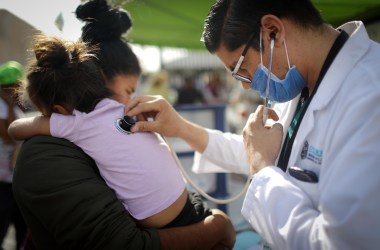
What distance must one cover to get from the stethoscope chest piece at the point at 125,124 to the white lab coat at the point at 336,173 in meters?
0.53

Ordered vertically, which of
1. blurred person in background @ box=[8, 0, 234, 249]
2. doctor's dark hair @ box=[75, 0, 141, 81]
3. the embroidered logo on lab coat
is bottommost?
blurred person in background @ box=[8, 0, 234, 249]

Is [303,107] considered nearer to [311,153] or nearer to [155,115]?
[311,153]

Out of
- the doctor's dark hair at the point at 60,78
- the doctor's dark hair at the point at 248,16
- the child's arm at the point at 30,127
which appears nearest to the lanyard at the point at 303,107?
the doctor's dark hair at the point at 248,16

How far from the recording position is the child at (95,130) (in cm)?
128

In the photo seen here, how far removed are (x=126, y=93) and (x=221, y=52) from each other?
0.54m

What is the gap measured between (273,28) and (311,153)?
1.61 feet

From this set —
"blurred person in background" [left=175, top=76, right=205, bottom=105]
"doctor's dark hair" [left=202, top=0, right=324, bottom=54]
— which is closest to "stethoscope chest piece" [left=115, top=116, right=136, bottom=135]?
"doctor's dark hair" [left=202, top=0, right=324, bottom=54]

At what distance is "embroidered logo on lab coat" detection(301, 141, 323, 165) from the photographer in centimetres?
119

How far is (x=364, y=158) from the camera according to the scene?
0.98 m

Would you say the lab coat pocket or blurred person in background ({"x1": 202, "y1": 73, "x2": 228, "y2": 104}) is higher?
the lab coat pocket

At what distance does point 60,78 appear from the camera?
128 centimetres

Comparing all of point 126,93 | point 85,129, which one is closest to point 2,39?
point 126,93

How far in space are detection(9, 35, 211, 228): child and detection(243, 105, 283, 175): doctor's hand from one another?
329mm

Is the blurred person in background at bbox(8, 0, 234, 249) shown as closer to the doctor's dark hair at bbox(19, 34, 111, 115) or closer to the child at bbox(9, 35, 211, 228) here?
the child at bbox(9, 35, 211, 228)
